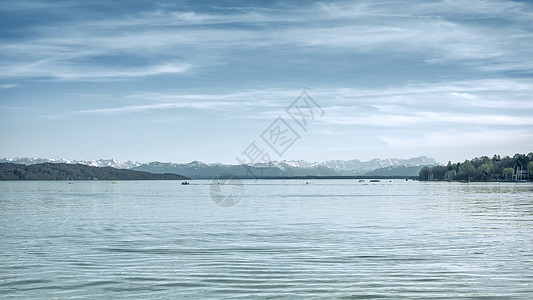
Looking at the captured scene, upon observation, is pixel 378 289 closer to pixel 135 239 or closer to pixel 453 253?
pixel 453 253

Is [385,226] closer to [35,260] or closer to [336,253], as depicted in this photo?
[336,253]

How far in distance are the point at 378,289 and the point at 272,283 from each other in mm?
3401

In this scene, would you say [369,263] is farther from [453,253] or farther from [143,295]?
[143,295]

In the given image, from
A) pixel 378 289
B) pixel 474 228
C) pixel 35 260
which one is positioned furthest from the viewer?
pixel 474 228

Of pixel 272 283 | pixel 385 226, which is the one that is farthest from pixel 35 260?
pixel 385 226

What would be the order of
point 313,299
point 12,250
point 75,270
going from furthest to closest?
1. point 12,250
2. point 75,270
3. point 313,299

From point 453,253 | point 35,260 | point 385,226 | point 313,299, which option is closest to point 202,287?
point 313,299

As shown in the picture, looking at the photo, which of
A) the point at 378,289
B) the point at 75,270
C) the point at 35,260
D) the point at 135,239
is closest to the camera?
the point at 378,289

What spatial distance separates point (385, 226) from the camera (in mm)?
36031

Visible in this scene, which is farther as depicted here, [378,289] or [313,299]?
[378,289]

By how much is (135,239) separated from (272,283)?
14.5 metres

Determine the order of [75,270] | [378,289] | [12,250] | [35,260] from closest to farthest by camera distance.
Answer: [378,289] < [75,270] < [35,260] < [12,250]

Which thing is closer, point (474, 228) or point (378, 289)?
point (378, 289)

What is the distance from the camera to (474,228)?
34.5 metres
